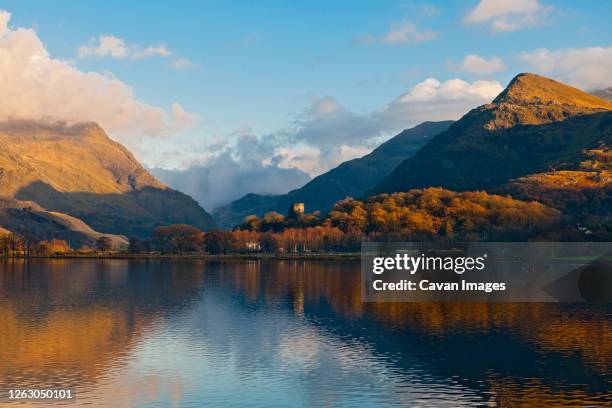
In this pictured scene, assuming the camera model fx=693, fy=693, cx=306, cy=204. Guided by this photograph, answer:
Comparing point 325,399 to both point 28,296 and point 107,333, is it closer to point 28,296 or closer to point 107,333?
point 107,333

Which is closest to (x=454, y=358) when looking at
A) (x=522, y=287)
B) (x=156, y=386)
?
(x=156, y=386)

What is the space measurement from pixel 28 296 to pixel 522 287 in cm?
11975

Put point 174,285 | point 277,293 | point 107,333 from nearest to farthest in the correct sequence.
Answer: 1. point 107,333
2. point 277,293
3. point 174,285

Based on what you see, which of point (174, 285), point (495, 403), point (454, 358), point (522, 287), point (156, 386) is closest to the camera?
point (495, 403)

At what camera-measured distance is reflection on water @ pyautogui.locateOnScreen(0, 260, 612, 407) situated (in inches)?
2579

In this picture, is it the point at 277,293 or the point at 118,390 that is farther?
the point at 277,293

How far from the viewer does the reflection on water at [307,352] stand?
65.5 metres

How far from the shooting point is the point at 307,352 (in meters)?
86.6

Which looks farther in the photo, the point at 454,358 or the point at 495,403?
the point at 454,358

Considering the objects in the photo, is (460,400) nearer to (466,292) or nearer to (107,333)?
(107,333)

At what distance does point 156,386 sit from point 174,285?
Result: 128471 mm

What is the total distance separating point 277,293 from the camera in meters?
167

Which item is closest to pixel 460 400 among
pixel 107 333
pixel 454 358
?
pixel 454 358

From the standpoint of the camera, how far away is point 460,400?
6338 centimetres
